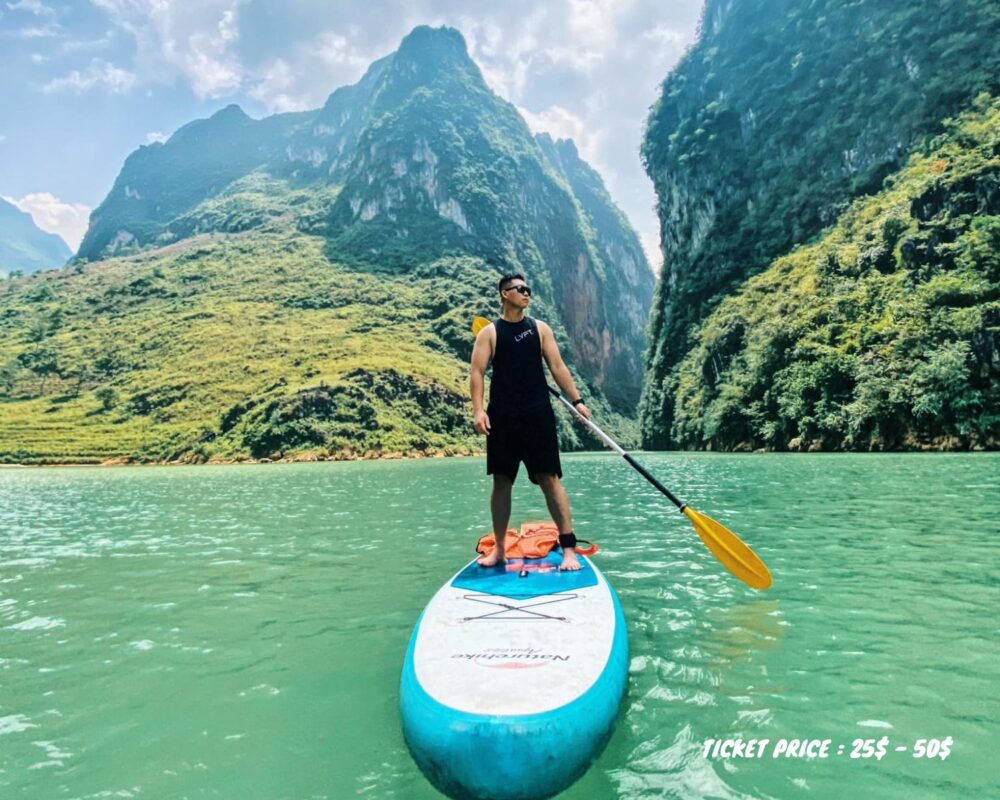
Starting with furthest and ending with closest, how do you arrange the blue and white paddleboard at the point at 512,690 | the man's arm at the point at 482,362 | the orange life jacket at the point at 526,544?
the orange life jacket at the point at 526,544
the man's arm at the point at 482,362
the blue and white paddleboard at the point at 512,690

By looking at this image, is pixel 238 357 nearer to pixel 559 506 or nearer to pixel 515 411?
pixel 515 411

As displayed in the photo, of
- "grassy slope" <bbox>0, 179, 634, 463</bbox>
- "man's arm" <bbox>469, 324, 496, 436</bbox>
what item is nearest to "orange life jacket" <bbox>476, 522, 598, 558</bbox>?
"man's arm" <bbox>469, 324, 496, 436</bbox>

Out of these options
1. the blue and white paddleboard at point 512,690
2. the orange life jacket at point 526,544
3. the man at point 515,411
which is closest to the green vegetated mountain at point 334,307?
the orange life jacket at point 526,544

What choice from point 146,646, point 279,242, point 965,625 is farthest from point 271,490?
point 279,242

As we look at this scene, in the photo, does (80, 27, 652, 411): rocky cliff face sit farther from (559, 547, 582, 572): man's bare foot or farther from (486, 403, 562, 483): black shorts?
(559, 547, 582, 572): man's bare foot

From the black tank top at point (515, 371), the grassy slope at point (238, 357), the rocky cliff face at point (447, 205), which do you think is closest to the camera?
the black tank top at point (515, 371)

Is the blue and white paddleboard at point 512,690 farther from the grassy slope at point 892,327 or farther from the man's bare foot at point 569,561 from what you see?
the grassy slope at point 892,327

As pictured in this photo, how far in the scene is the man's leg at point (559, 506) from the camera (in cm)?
566

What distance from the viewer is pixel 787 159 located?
75.6 meters

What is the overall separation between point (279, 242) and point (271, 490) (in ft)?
427

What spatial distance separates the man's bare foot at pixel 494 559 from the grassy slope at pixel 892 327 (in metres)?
38.7

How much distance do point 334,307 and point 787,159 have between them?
2863 inches

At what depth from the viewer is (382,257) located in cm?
13388

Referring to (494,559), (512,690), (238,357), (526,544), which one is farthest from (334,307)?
(512,690)
